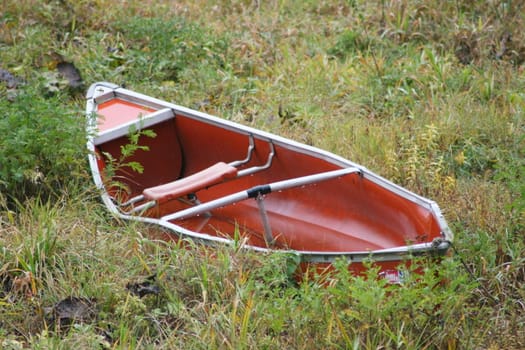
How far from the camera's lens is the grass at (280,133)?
152 inches

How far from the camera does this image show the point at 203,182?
17.1 feet

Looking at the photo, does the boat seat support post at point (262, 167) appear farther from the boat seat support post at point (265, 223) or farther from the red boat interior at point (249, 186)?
the boat seat support post at point (265, 223)

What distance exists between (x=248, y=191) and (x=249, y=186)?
867 mm

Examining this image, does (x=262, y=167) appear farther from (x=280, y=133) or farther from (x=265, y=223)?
(x=280, y=133)

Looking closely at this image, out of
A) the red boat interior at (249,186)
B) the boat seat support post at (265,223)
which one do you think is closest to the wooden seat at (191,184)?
the red boat interior at (249,186)

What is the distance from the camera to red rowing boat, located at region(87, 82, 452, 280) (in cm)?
465

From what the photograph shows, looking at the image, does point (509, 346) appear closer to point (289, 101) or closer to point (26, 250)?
point (26, 250)

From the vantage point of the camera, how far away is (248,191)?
4.77 metres

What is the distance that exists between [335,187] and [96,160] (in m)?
1.59

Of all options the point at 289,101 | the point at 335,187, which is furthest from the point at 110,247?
the point at 289,101

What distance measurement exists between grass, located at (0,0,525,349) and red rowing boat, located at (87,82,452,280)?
182 mm

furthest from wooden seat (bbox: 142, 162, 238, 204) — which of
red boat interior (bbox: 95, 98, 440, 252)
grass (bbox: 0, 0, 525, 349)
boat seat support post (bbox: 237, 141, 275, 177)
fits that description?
grass (bbox: 0, 0, 525, 349)

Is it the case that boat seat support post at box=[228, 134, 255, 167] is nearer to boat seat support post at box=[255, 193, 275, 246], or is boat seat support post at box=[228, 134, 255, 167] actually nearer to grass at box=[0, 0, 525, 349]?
grass at box=[0, 0, 525, 349]

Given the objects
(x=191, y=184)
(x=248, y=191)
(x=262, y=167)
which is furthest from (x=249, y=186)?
(x=248, y=191)
